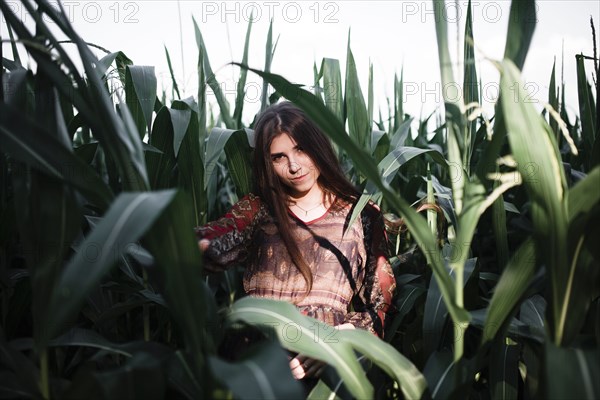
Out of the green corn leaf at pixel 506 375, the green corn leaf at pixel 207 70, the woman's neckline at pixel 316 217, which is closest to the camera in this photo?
the green corn leaf at pixel 506 375

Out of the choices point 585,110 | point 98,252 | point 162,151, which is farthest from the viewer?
point 585,110

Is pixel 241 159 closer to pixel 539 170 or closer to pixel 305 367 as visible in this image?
pixel 305 367

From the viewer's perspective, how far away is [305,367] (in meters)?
0.83

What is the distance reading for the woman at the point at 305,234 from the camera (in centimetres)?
93

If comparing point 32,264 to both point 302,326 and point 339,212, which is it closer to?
point 302,326

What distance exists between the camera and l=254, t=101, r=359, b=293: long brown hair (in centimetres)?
94

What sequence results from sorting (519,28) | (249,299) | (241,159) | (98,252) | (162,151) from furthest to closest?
1. (241,159)
2. (162,151)
3. (249,299)
4. (519,28)
5. (98,252)

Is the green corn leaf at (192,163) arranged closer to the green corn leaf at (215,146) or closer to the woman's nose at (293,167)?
the green corn leaf at (215,146)

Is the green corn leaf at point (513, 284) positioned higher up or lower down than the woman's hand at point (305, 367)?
higher up

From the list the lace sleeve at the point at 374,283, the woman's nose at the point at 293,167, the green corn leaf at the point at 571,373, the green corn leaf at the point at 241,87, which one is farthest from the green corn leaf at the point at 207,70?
the green corn leaf at the point at 571,373

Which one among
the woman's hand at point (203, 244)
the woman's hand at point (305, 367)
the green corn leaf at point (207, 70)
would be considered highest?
the green corn leaf at point (207, 70)

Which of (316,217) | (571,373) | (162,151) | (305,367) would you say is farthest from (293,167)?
(571,373)

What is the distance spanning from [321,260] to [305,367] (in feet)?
0.64

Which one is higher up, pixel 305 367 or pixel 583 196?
pixel 583 196
